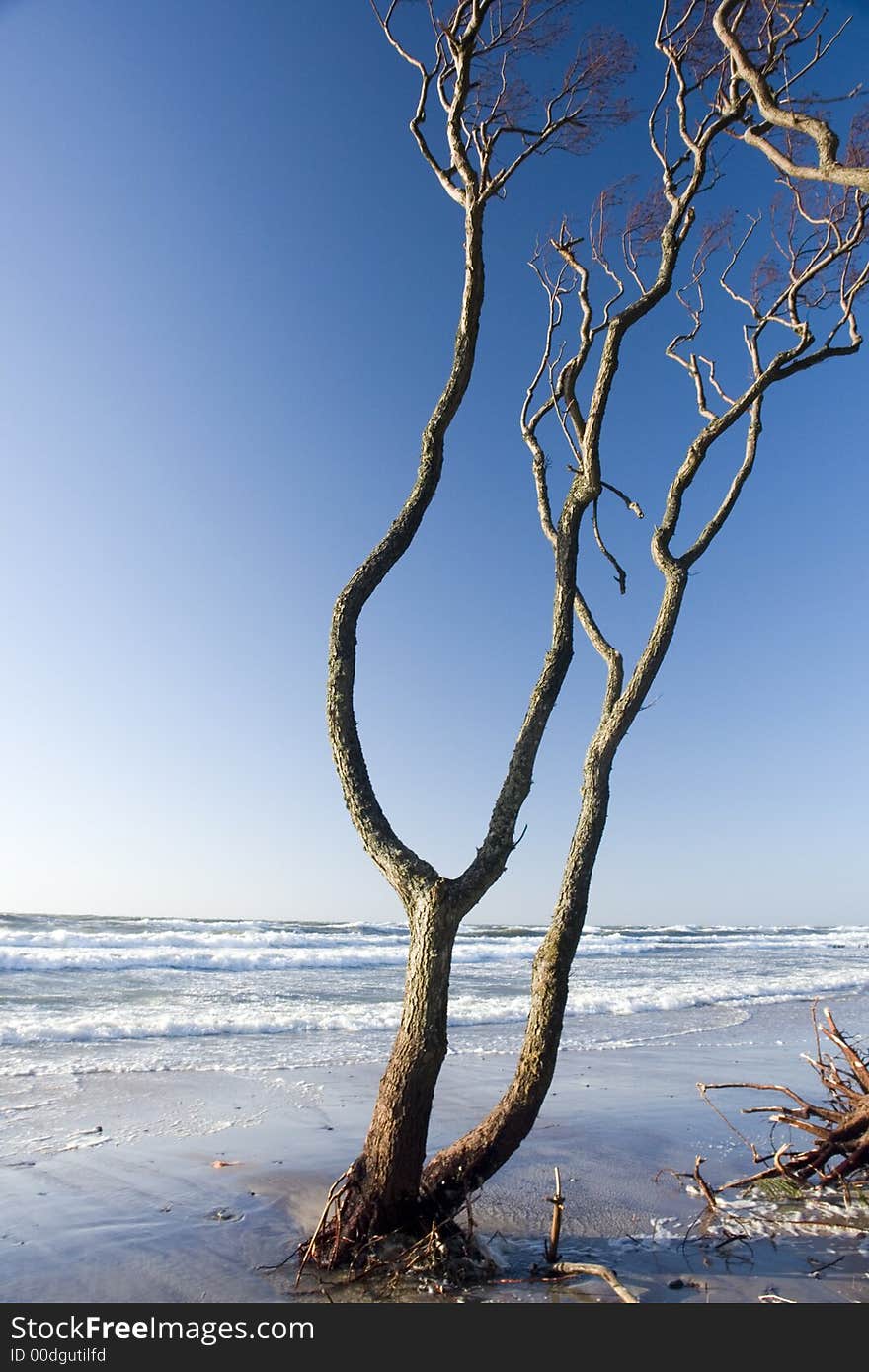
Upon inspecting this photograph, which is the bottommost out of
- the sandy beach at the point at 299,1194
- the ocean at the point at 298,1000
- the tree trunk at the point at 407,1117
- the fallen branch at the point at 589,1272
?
the ocean at the point at 298,1000

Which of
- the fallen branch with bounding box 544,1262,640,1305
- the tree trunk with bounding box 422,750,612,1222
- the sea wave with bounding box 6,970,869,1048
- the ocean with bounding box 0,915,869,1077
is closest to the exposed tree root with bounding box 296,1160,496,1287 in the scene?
the tree trunk with bounding box 422,750,612,1222

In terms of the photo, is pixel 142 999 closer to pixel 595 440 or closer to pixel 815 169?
pixel 595 440

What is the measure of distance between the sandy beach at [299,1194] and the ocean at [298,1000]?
1813 millimetres

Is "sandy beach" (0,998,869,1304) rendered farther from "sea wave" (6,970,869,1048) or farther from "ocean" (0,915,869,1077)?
"sea wave" (6,970,869,1048)

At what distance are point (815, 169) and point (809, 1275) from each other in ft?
18.6

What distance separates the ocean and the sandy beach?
1.81m

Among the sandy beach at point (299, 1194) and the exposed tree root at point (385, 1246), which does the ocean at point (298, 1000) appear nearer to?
the sandy beach at point (299, 1194)

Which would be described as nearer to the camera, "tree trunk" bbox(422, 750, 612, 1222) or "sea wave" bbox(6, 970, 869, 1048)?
"tree trunk" bbox(422, 750, 612, 1222)

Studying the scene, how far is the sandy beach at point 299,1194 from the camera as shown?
165 inches

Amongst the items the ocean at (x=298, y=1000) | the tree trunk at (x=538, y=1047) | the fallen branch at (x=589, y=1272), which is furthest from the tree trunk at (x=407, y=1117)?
the ocean at (x=298, y=1000)

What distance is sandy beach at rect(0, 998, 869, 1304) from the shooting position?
4.20 metres

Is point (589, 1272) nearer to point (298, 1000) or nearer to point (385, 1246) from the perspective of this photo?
point (385, 1246)
